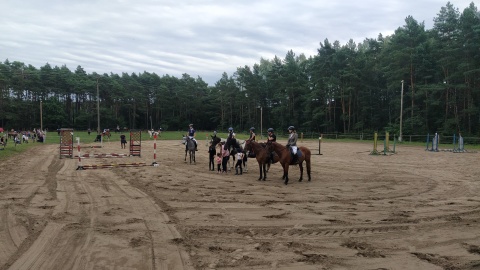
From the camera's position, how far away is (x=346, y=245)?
6.00m

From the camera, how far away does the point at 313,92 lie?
66.4 m

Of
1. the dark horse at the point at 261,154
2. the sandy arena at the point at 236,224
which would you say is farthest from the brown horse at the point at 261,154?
the sandy arena at the point at 236,224

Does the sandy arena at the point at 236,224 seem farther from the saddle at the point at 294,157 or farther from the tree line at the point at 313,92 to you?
the tree line at the point at 313,92

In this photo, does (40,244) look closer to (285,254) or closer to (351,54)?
(285,254)

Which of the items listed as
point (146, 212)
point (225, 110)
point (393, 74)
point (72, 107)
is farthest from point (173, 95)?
point (146, 212)

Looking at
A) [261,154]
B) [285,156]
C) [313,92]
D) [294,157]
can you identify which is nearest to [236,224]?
[285,156]

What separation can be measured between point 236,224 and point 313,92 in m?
61.7

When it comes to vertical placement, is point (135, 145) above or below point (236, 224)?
above

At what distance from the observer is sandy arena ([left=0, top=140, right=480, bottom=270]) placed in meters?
5.28

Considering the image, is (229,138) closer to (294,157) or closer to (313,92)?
(294,157)

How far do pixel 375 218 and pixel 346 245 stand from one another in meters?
2.28

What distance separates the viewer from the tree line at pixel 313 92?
45625 millimetres

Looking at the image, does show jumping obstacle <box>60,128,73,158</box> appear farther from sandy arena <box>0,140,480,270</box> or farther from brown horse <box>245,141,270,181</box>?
brown horse <box>245,141,270,181</box>

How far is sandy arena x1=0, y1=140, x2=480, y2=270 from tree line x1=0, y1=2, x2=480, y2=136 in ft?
123
